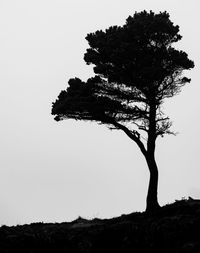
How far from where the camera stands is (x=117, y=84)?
94.3 ft

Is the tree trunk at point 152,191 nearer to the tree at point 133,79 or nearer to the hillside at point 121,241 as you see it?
the tree at point 133,79

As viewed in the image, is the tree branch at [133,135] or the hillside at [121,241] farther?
the tree branch at [133,135]

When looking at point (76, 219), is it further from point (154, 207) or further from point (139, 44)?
point (139, 44)

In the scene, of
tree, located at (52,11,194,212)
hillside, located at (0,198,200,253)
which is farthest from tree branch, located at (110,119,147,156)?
hillside, located at (0,198,200,253)

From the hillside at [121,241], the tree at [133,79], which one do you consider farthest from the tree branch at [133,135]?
the hillside at [121,241]

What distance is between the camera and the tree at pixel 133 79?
27.5 metres

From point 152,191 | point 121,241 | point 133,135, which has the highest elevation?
point 133,135

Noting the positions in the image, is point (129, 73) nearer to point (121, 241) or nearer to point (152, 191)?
point (152, 191)

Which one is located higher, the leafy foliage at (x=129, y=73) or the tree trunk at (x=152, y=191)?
the leafy foliage at (x=129, y=73)

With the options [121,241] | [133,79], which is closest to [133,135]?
[133,79]

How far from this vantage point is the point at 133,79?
27.7 m

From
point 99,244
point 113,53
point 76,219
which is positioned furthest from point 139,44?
point 99,244

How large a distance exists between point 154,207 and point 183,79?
326 inches

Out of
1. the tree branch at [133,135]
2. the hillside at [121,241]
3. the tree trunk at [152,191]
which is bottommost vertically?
the hillside at [121,241]
